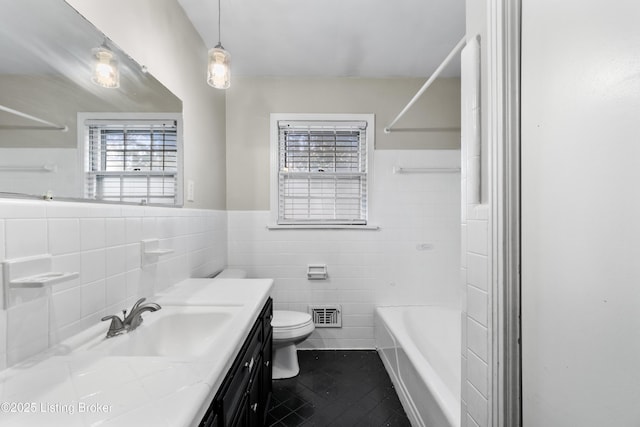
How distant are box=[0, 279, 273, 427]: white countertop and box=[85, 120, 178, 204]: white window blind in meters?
0.54

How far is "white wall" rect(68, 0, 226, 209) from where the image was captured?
3.64 ft

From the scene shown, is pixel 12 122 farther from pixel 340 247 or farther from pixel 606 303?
pixel 340 247

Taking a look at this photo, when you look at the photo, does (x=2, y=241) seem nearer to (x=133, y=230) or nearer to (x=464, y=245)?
(x=133, y=230)

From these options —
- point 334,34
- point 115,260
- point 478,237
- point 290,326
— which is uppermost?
point 334,34

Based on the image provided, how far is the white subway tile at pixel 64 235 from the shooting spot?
2.57 feet

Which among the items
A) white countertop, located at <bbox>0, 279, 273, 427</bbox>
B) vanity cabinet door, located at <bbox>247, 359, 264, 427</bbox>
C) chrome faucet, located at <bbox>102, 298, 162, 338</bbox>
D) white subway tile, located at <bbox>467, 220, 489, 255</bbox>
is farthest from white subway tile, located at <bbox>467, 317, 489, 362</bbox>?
chrome faucet, located at <bbox>102, 298, 162, 338</bbox>

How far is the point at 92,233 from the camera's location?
36.7 inches

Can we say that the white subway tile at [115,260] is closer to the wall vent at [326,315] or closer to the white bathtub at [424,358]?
the white bathtub at [424,358]

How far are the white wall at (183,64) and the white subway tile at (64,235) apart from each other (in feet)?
2.39

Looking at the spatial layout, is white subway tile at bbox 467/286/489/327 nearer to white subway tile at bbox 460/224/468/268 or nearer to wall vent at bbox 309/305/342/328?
white subway tile at bbox 460/224/468/268

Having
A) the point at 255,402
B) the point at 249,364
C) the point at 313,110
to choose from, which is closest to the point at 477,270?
the point at 249,364

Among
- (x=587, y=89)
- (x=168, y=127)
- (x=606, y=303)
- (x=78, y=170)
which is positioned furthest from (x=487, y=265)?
(x=168, y=127)

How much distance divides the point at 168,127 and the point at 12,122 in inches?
30.3

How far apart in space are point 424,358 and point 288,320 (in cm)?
95
